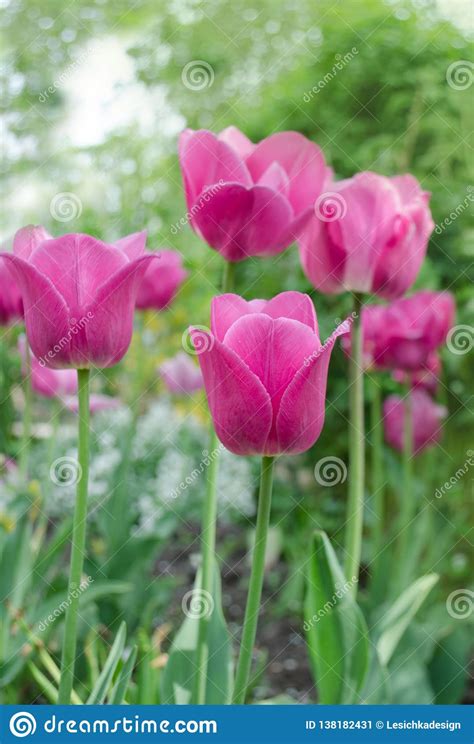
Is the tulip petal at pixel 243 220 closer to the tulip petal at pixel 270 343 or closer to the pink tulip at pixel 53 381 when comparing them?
the tulip petal at pixel 270 343

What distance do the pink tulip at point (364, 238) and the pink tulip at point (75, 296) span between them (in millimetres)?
224

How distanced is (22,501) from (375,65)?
109cm

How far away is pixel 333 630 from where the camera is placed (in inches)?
28.0

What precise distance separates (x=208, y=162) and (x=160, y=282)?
60cm

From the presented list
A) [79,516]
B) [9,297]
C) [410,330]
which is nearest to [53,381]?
[9,297]

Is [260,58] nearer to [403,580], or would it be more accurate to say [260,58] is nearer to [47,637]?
[403,580]

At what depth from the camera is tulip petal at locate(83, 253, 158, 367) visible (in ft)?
1.77

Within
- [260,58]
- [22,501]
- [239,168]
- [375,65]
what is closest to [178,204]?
[260,58]

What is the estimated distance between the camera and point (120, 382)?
2203 millimetres

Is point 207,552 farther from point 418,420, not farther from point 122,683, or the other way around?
point 418,420

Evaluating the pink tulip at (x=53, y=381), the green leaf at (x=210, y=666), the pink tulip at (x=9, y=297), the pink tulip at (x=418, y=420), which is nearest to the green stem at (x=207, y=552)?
the green leaf at (x=210, y=666)

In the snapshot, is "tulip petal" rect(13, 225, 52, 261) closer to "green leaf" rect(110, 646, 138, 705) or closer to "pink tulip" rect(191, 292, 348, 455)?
"pink tulip" rect(191, 292, 348, 455)

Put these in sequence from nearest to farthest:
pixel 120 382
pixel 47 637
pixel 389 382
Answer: pixel 47 637, pixel 389 382, pixel 120 382

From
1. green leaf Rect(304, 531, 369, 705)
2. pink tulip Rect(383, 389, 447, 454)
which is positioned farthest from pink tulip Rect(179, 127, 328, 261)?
pink tulip Rect(383, 389, 447, 454)
